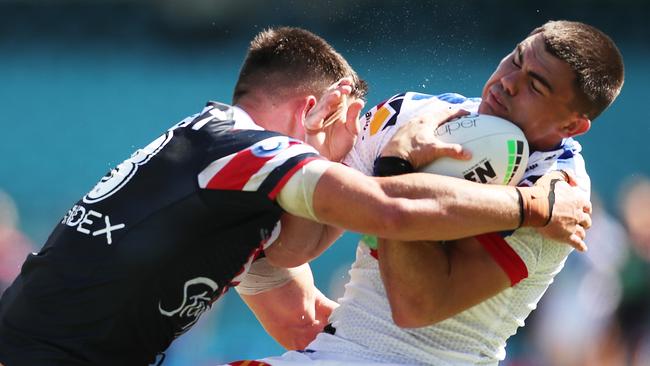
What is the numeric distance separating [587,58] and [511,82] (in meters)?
0.30

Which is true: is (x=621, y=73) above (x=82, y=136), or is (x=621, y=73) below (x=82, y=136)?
above

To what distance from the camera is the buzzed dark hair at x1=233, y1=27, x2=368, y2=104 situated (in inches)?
162

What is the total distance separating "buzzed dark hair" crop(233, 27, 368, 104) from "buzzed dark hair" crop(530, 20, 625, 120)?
865 millimetres

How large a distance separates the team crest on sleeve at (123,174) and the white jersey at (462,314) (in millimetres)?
930

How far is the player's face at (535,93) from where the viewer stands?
3.94 meters

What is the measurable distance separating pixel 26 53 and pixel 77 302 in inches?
289

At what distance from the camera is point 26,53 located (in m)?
10.5

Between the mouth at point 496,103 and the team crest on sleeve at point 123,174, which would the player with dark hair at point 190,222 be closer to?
the team crest on sleeve at point 123,174

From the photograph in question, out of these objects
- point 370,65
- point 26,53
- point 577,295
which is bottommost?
point 577,295

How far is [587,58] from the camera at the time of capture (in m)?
3.95

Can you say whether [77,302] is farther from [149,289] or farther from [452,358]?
[452,358]

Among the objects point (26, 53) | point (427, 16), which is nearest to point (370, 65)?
point (427, 16)

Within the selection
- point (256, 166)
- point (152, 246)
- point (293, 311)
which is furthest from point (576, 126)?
point (152, 246)

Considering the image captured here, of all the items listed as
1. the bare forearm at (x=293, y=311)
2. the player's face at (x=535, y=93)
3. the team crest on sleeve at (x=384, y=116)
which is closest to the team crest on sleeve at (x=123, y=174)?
the team crest on sleeve at (x=384, y=116)
